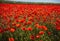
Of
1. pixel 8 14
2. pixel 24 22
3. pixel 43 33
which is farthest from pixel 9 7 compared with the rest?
pixel 43 33

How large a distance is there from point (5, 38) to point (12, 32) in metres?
0.06

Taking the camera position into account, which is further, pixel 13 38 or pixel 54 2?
pixel 54 2

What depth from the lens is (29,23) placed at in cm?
125

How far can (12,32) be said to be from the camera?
122cm

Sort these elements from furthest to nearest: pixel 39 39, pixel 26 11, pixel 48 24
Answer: pixel 26 11
pixel 48 24
pixel 39 39

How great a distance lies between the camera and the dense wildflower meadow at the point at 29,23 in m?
1.20

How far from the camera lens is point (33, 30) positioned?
1.25 metres

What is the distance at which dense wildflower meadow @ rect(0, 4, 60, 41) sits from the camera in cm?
120

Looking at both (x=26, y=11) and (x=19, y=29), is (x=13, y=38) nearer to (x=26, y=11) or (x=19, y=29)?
(x=19, y=29)

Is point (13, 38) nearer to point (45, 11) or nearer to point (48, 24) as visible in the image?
point (48, 24)

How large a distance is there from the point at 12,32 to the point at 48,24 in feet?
0.87

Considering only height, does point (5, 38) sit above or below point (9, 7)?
below

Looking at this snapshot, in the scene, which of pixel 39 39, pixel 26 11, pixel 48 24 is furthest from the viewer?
pixel 26 11

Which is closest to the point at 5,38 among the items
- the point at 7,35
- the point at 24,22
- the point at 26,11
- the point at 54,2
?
the point at 7,35
